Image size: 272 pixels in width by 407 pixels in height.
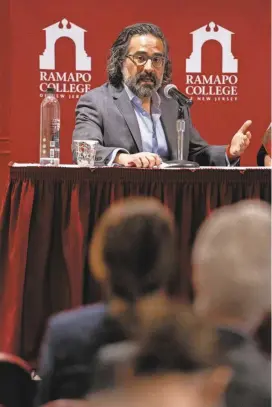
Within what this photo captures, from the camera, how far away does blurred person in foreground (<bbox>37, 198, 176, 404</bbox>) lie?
0.75 metres

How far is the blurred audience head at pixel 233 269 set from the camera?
28.6 inches

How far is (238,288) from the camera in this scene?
725 millimetres

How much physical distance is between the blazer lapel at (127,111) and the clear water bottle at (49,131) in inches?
12.3

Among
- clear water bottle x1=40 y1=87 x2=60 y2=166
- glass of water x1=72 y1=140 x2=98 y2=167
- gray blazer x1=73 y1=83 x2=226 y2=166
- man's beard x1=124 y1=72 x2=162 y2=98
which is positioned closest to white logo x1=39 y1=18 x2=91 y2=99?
gray blazer x1=73 y1=83 x2=226 y2=166

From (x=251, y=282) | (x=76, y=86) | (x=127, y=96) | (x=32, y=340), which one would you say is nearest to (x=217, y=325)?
(x=251, y=282)

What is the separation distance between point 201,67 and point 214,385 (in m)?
3.85

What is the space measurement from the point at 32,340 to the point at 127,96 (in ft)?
4.03

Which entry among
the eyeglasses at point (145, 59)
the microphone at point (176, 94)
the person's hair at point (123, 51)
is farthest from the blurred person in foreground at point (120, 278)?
the person's hair at point (123, 51)

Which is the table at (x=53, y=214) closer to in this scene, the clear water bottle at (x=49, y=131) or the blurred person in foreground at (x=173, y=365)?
the clear water bottle at (x=49, y=131)

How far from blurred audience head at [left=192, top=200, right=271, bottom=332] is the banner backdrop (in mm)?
3685

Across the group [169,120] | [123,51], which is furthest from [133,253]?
[123,51]

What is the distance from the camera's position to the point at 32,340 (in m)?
2.24

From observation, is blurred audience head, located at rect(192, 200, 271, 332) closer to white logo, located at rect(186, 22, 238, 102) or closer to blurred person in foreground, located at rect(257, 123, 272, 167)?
blurred person in foreground, located at rect(257, 123, 272, 167)

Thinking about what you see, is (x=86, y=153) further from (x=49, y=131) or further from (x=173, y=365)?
(x=173, y=365)
